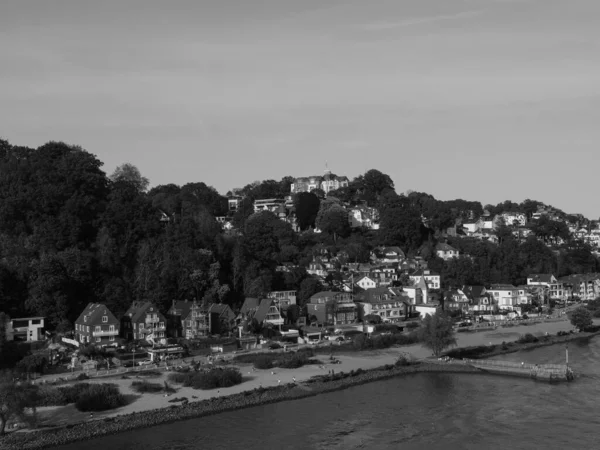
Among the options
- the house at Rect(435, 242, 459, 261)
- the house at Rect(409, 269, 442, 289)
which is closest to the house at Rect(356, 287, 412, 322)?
the house at Rect(409, 269, 442, 289)

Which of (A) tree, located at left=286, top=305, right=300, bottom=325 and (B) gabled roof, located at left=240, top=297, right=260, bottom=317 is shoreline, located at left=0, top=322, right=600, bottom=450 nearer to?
(A) tree, located at left=286, top=305, right=300, bottom=325

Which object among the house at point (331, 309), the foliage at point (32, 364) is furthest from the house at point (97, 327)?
the house at point (331, 309)

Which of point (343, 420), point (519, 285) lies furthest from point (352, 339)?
point (519, 285)

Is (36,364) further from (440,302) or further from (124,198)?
(440,302)

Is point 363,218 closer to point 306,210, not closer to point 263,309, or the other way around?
point 306,210

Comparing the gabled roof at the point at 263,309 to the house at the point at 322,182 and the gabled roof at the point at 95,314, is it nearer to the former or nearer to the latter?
the gabled roof at the point at 95,314

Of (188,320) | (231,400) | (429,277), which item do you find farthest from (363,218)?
(231,400)
